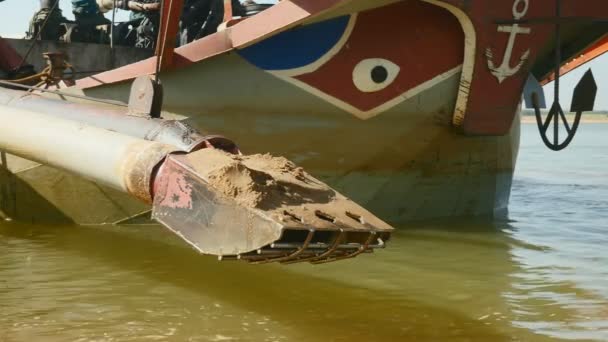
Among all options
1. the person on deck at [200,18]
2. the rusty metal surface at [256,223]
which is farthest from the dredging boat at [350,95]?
the person on deck at [200,18]

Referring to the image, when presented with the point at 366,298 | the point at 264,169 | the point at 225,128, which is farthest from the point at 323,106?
the point at 264,169

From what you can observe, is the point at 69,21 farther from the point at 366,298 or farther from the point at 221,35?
the point at 366,298

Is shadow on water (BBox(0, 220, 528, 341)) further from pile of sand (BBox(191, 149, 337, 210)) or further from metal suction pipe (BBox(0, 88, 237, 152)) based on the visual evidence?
metal suction pipe (BBox(0, 88, 237, 152))

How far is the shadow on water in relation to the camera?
3785mm

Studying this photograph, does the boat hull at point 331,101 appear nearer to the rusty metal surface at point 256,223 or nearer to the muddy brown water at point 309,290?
the muddy brown water at point 309,290

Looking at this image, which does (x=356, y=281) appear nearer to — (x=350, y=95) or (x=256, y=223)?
(x=256, y=223)

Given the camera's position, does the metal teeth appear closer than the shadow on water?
Yes

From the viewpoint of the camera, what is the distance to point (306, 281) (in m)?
4.64

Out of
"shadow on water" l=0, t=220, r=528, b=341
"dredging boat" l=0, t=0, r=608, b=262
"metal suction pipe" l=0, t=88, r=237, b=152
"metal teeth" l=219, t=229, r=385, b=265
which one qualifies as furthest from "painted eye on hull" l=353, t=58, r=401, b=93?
"metal teeth" l=219, t=229, r=385, b=265

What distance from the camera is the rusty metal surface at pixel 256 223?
10.5 feet

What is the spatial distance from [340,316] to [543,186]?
8.04 metres

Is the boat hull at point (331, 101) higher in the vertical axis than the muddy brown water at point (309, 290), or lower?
higher

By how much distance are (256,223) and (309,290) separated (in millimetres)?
1301

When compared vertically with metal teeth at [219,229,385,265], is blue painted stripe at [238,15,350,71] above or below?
above
